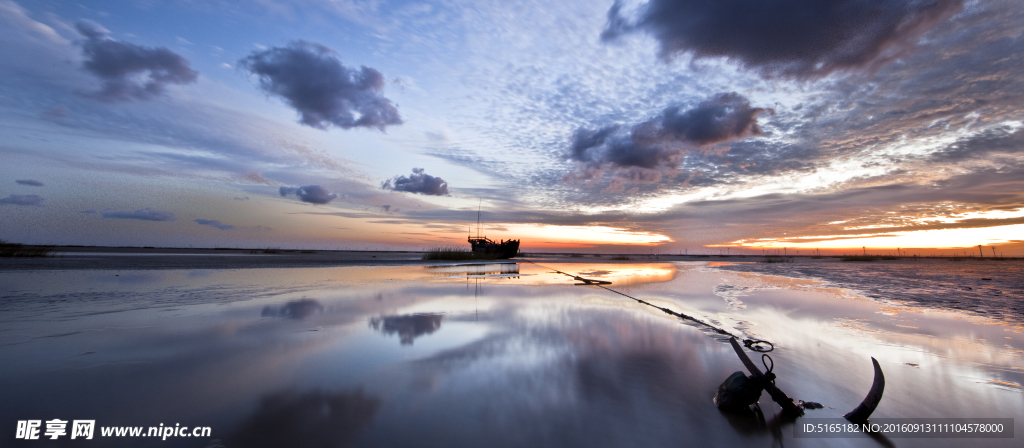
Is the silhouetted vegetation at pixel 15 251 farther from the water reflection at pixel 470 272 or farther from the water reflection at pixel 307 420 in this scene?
the water reflection at pixel 307 420

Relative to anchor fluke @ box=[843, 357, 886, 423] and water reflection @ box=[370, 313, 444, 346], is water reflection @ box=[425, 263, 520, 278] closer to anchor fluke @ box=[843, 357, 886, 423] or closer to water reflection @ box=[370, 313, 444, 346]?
water reflection @ box=[370, 313, 444, 346]

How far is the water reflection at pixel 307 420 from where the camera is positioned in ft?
9.18

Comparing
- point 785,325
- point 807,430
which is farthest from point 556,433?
point 785,325

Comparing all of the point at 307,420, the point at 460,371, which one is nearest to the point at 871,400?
the point at 460,371

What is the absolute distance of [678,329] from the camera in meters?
7.32

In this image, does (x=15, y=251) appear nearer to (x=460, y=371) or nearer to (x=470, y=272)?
(x=470, y=272)

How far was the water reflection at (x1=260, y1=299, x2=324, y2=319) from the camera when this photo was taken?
8.05 m

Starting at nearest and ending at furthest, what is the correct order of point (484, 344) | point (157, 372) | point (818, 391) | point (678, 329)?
1. point (818, 391)
2. point (157, 372)
3. point (484, 344)
4. point (678, 329)

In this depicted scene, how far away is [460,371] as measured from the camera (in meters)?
4.62

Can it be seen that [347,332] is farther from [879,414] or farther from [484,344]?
[879,414]

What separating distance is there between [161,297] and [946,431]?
51.3 feet

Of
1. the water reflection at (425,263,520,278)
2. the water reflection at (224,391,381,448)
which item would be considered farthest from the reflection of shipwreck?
the water reflection at (224,391,381,448)

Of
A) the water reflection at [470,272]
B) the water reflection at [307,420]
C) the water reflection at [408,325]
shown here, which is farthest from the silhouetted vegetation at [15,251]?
the water reflection at [307,420]

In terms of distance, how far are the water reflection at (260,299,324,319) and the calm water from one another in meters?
0.11
